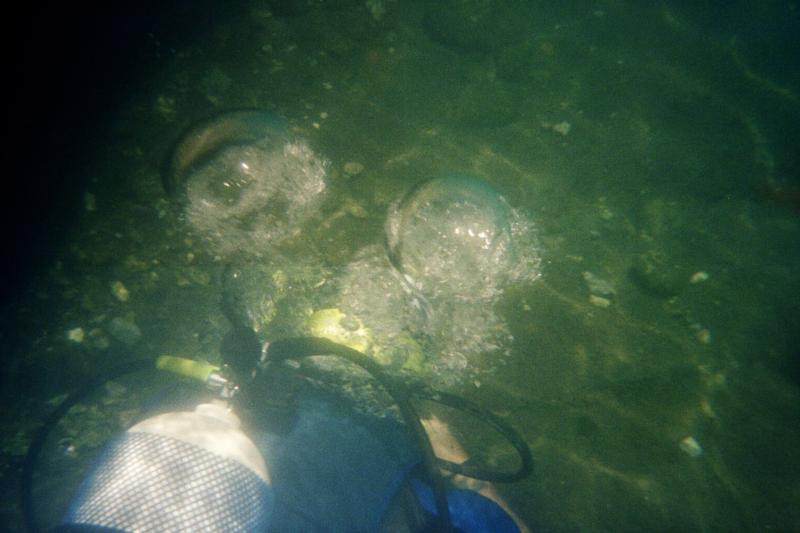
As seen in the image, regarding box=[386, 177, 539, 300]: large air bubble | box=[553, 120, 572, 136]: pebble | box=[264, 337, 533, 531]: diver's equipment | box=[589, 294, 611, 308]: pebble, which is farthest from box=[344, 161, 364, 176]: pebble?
box=[589, 294, 611, 308]: pebble

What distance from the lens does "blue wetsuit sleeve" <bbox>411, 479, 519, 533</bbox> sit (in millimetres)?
3086

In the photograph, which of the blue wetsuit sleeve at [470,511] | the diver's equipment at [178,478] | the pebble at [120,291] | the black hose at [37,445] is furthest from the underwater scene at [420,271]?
the black hose at [37,445]

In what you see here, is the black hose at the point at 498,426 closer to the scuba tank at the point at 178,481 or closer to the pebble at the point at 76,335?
the scuba tank at the point at 178,481

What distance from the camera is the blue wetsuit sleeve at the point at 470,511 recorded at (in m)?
3.09

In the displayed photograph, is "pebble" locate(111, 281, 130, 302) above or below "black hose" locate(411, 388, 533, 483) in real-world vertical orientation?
below

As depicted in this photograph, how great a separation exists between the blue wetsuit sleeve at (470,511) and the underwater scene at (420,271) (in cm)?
57

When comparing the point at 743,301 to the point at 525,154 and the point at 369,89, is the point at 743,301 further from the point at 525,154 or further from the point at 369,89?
the point at 369,89

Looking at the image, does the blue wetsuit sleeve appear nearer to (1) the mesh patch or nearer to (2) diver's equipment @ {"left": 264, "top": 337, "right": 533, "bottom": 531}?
(2) diver's equipment @ {"left": 264, "top": 337, "right": 533, "bottom": 531}

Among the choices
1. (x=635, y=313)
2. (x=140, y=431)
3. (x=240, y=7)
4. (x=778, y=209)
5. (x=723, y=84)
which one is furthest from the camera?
(x=723, y=84)

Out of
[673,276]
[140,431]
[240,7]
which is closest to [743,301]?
[673,276]

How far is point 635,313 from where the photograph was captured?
4.48 metres

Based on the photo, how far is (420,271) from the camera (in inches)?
164

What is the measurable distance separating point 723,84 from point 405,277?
6.16 metres

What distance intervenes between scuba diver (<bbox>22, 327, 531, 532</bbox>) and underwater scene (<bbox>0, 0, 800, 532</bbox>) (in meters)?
0.40
